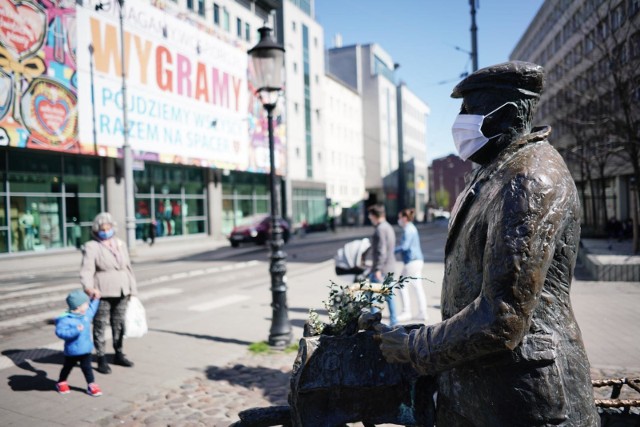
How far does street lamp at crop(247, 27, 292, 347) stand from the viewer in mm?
6863

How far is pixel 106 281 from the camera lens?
5965 mm

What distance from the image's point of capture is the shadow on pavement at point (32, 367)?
5.42 metres

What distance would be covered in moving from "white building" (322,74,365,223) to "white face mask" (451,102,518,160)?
48.0m

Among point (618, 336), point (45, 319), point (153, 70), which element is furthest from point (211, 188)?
point (618, 336)

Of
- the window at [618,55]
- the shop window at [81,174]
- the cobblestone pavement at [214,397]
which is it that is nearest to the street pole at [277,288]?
the cobblestone pavement at [214,397]

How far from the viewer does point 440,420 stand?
169 cm

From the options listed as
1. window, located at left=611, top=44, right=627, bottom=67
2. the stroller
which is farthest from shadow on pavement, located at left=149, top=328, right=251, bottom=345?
window, located at left=611, top=44, right=627, bottom=67

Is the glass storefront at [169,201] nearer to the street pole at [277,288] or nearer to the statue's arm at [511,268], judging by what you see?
the street pole at [277,288]

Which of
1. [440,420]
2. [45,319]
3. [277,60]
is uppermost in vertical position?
[277,60]

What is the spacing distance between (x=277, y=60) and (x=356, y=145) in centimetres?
5387

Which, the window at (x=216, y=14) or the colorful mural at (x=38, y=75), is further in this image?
the window at (x=216, y=14)

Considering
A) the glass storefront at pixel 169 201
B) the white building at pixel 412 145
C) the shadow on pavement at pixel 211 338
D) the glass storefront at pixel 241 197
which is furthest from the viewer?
the white building at pixel 412 145

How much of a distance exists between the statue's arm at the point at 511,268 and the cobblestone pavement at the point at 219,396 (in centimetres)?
357

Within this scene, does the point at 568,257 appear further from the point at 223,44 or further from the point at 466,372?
the point at 223,44
